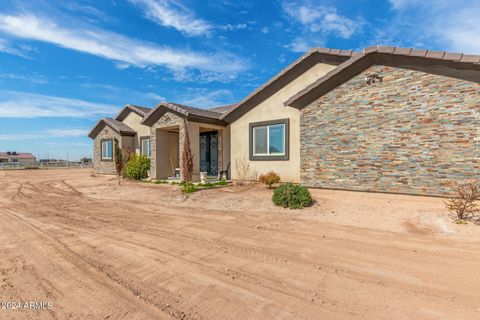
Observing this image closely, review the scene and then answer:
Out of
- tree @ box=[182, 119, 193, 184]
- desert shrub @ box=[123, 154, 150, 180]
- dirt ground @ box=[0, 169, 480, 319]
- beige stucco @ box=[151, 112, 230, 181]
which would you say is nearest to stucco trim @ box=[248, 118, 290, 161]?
beige stucco @ box=[151, 112, 230, 181]

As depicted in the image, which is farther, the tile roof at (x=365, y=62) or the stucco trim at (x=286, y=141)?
the stucco trim at (x=286, y=141)

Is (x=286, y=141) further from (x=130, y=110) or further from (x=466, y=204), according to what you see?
(x=130, y=110)

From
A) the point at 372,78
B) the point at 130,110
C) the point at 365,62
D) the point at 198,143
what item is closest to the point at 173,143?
the point at 198,143

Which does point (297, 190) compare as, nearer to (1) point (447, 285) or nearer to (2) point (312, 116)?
(2) point (312, 116)

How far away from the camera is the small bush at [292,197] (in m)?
8.93

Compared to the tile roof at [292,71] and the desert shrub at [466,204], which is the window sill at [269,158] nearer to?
the tile roof at [292,71]

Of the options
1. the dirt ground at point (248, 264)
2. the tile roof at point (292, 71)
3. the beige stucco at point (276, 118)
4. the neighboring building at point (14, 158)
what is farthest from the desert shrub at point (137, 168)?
the neighboring building at point (14, 158)

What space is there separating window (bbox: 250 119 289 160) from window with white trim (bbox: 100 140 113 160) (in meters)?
15.5

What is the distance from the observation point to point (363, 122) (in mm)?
9875

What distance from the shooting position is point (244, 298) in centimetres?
335

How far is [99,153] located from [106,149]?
4.30ft

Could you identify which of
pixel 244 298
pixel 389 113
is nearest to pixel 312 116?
pixel 389 113

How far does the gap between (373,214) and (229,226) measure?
446cm

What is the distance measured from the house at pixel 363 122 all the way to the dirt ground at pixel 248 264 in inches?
57.6
